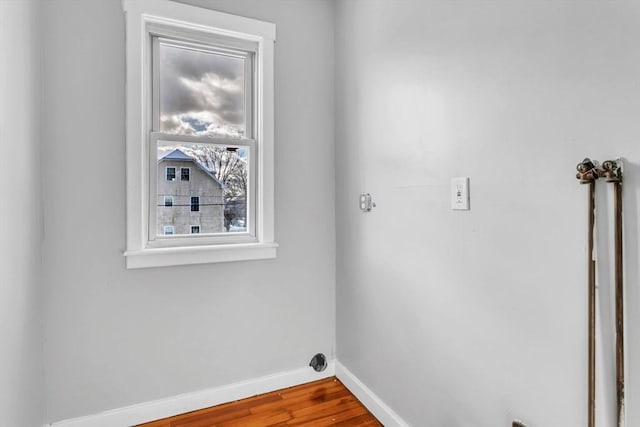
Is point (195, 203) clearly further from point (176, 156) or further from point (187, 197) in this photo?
point (176, 156)

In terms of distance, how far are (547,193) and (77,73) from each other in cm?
216

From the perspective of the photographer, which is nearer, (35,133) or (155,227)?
(35,133)

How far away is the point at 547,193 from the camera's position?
3.76 feet

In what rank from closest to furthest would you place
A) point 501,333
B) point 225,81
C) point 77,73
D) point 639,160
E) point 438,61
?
point 639,160 < point 501,333 < point 438,61 < point 77,73 < point 225,81

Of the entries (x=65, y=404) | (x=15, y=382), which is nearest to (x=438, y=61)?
(x=15, y=382)

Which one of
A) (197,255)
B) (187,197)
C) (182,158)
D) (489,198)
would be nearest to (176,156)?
(182,158)

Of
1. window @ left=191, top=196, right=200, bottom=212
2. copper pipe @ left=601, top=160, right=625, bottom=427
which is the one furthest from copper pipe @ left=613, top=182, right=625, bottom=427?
window @ left=191, top=196, right=200, bottom=212

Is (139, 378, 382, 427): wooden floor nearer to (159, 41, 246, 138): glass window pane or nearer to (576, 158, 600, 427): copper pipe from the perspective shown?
(576, 158, 600, 427): copper pipe

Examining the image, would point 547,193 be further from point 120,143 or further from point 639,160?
point 120,143

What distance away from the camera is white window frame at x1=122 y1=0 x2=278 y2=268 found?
1.92m

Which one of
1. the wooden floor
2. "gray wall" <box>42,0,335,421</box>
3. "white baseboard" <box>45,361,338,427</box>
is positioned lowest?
the wooden floor

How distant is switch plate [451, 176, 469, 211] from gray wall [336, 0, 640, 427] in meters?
0.03

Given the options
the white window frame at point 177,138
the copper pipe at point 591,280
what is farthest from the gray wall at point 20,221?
the copper pipe at point 591,280

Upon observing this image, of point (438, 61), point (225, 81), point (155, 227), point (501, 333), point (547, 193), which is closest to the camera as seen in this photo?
point (547, 193)
